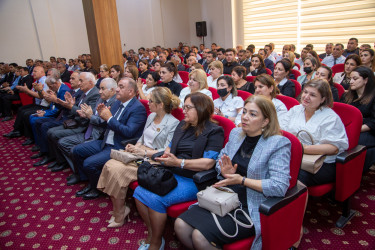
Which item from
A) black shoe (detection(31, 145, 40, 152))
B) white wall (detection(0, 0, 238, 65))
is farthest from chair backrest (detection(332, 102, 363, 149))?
white wall (detection(0, 0, 238, 65))

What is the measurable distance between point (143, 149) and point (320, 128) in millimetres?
1594

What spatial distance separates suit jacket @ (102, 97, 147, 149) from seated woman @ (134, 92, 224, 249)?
756 millimetres

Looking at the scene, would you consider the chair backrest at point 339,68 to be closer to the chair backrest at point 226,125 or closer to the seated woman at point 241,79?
the seated woman at point 241,79

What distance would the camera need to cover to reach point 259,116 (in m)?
1.80

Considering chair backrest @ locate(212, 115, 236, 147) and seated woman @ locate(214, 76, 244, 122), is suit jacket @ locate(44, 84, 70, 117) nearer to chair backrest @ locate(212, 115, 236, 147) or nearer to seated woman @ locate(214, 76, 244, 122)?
seated woman @ locate(214, 76, 244, 122)

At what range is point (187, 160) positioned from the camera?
2137 mm

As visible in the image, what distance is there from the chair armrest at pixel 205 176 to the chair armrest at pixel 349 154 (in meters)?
0.96

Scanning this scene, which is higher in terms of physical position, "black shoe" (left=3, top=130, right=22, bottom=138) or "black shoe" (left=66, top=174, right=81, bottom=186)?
"black shoe" (left=3, top=130, right=22, bottom=138)

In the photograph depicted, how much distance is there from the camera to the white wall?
10734 millimetres

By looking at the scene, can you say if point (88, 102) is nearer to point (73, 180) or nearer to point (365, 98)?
point (73, 180)

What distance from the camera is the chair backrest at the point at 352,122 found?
2.24m

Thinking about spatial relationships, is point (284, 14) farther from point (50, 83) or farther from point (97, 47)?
point (50, 83)

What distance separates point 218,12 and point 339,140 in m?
11.6

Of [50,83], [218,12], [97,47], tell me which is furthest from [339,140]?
[218,12]
